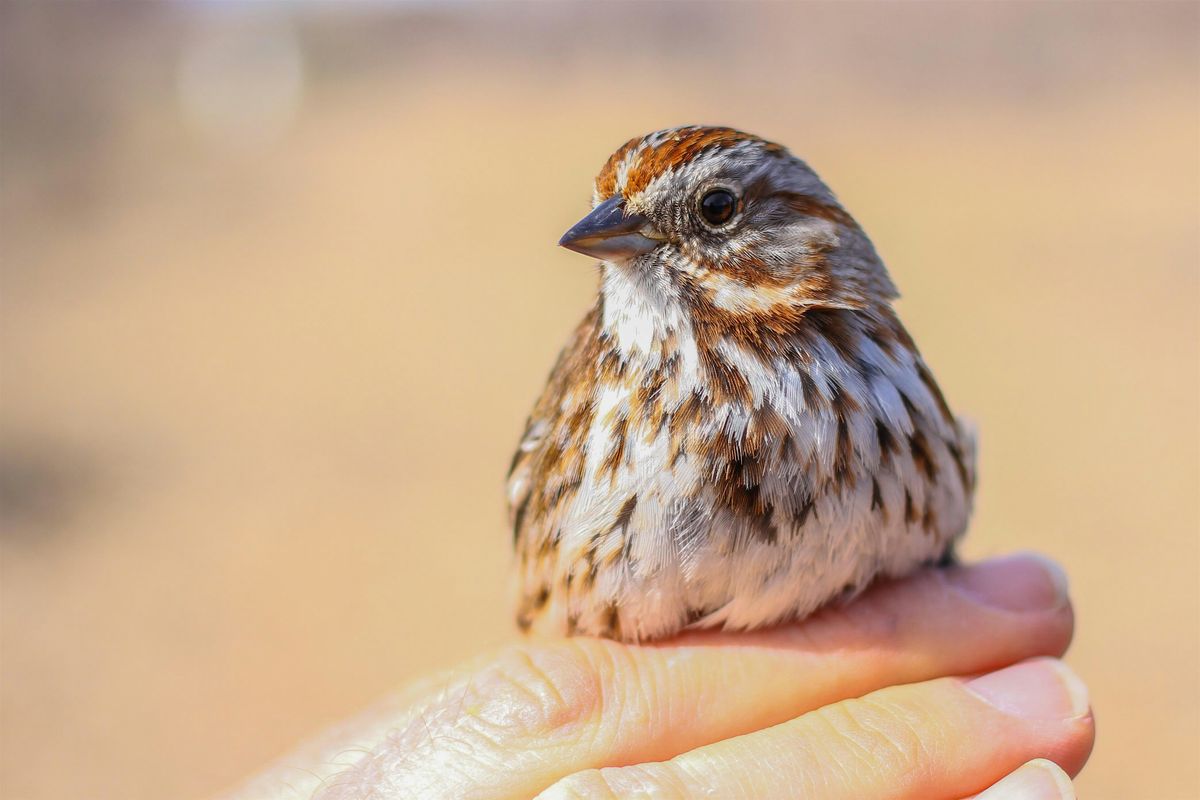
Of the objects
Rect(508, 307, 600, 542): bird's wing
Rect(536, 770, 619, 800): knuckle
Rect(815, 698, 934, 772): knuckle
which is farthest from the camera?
Rect(508, 307, 600, 542): bird's wing

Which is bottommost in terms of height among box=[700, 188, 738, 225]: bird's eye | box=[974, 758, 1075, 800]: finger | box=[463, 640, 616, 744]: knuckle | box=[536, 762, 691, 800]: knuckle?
box=[974, 758, 1075, 800]: finger

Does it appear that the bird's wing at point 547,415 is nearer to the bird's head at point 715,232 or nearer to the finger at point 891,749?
the bird's head at point 715,232

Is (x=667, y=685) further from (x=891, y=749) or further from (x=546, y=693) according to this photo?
(x=891, y=749)

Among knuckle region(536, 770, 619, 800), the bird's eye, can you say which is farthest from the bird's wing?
knuckle region(536, 770, 619, 800)

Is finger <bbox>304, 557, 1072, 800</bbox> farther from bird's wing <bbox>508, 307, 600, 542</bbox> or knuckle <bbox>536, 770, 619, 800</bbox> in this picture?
bird's wing <bbox>508, 307, 600, 542</bbox>

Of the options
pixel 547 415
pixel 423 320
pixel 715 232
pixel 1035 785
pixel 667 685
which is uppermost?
pixel 715 232

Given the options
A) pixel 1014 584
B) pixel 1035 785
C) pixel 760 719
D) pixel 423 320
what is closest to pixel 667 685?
pixel 760 719

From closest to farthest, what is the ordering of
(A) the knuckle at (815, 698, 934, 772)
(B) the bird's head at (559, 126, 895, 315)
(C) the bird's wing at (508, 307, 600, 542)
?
(A) the knuckle at (815, 698, 934, 772) → (B) the bird's head at (559, 126, 895, 315) → (C) the bird's wing at (508, 307, 600, 542)

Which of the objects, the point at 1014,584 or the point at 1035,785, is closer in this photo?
the point at 1035,785
